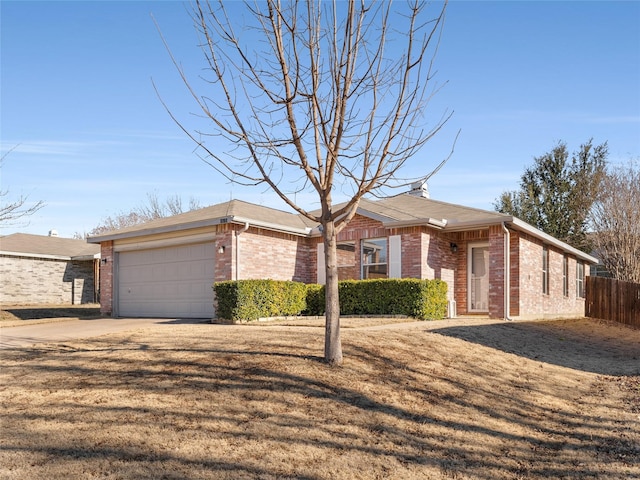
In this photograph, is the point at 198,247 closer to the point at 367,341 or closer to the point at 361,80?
the point at 367,341

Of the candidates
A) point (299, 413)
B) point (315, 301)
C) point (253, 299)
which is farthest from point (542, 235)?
point (299, 413)

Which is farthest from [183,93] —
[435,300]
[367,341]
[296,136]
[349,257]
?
[349,257]

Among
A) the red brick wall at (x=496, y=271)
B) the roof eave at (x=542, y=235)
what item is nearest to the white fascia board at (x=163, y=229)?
the red brick wall at (x=496, y=271)

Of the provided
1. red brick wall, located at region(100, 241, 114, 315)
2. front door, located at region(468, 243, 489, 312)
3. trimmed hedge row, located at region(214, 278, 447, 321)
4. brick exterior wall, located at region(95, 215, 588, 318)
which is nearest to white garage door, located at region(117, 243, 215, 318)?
red brick wall, located at region(100, 241, 114, 315)

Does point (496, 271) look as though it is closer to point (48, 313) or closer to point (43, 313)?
point (48, 313)

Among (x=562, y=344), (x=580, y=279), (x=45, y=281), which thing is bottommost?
(x=562, y=344)

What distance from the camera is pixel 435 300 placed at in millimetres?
16203

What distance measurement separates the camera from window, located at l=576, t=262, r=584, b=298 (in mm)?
26514

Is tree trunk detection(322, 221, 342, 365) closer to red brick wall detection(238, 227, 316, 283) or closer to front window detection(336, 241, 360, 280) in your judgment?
red brick wall detection(238, 227, 316, 283)

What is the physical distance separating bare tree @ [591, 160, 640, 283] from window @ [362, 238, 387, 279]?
57.2 ft

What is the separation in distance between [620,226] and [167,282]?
24.5 metres

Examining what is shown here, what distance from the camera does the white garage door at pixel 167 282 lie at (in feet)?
58.5

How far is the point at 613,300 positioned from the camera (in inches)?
918

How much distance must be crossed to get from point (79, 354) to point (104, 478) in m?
4.81
